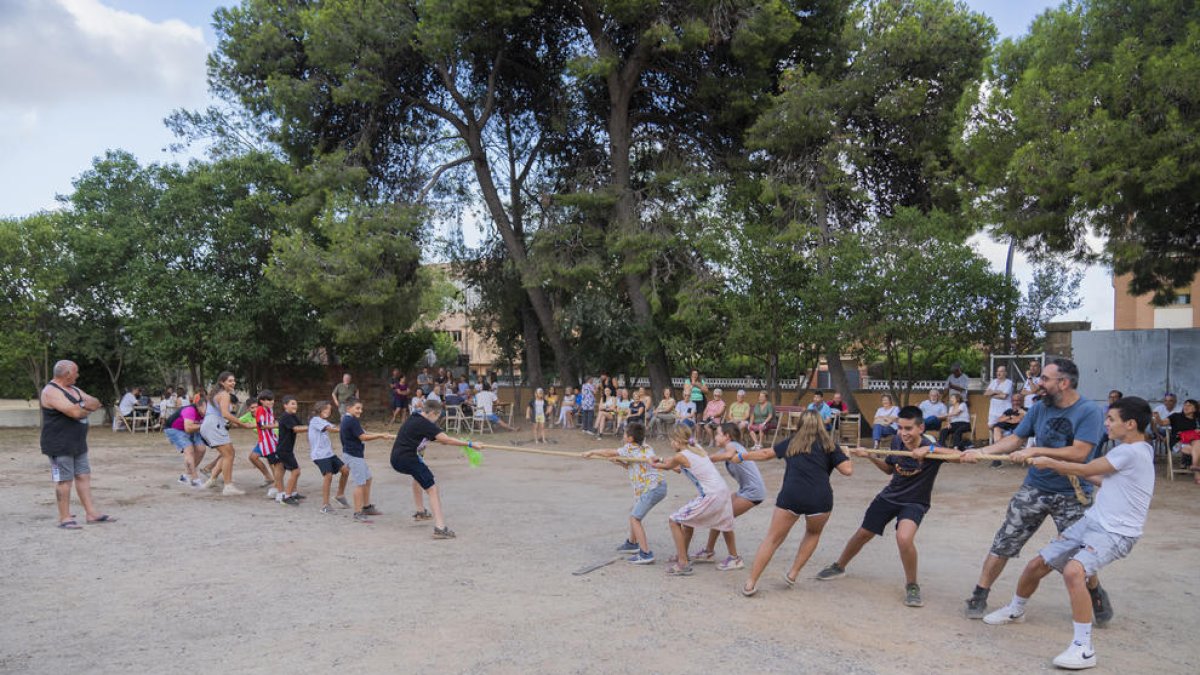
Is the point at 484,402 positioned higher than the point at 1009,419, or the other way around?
the point at 1009,419

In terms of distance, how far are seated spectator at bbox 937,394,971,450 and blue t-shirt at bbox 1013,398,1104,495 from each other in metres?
10.1

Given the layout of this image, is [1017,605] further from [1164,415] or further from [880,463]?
[1164,415]

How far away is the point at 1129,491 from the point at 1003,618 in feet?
4.25

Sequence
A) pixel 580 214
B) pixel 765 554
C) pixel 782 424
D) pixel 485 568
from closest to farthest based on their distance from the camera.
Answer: pixel 765 554 < pixel 485 568 < pixel 782 424 < pixel 580 214

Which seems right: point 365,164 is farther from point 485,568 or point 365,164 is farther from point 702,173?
point 485,568

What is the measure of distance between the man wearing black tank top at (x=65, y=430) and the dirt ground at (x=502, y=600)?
51 cm

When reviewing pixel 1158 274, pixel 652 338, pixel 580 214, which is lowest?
pixel 652 338

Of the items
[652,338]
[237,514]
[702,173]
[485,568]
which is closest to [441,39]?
[702,173]

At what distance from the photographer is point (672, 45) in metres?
19.4

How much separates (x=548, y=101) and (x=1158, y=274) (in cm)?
1665

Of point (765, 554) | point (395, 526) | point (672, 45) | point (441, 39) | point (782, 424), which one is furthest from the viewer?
point (441, 39)

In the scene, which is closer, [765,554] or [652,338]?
[765,554]

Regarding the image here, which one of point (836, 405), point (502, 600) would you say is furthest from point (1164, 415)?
point (502, 600)

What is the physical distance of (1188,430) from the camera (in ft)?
43.5
